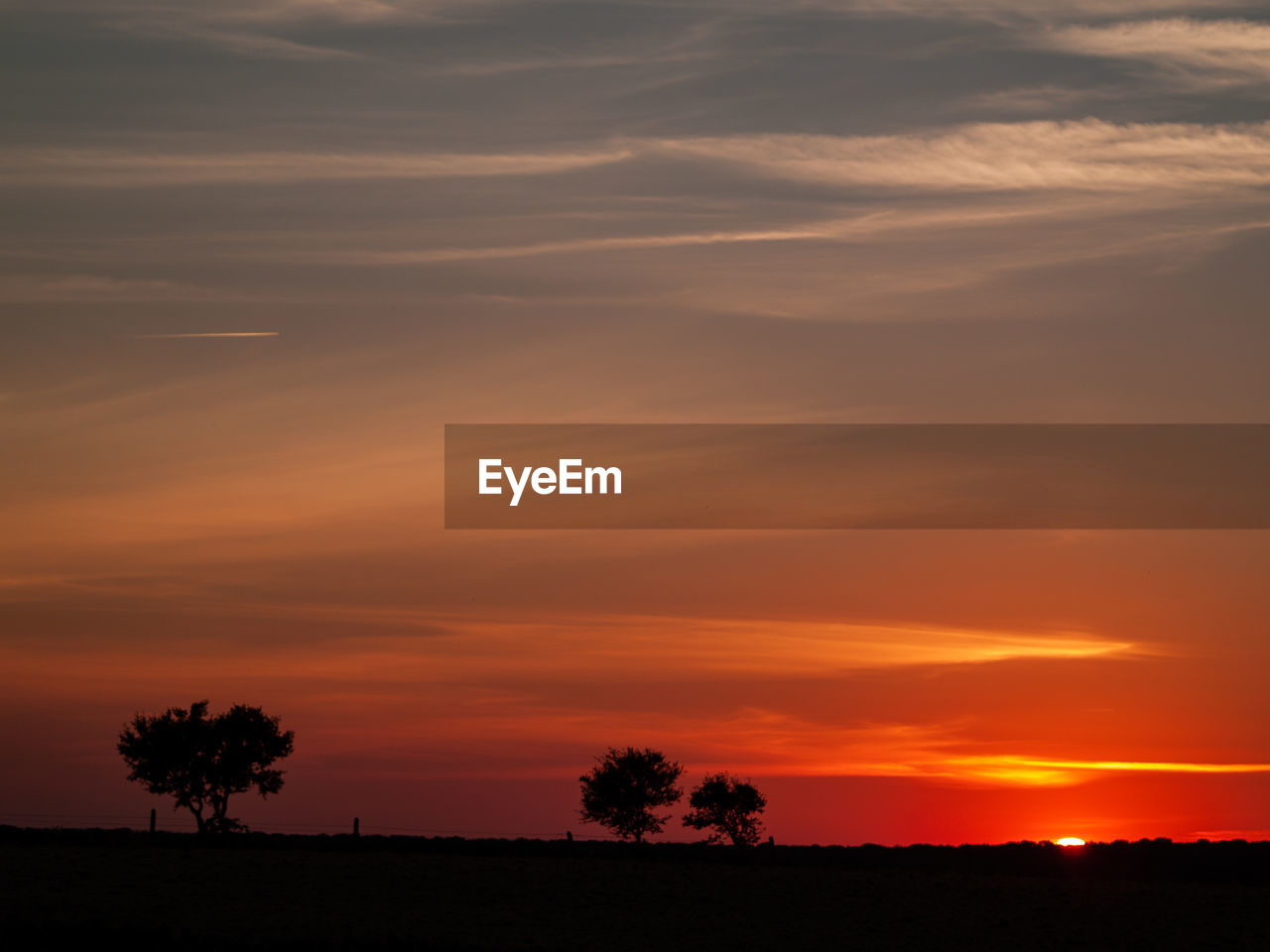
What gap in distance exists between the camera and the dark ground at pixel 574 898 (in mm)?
57875

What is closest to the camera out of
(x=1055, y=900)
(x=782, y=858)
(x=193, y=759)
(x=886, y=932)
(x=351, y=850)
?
(x=886, y=932)

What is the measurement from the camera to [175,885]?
63.8m

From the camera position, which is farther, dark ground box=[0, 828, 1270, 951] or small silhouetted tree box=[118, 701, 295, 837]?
small silhouetted tree box=[118, 701, 295, 837]

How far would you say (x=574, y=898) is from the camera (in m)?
66.8

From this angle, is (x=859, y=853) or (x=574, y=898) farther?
(x=859, y=853)

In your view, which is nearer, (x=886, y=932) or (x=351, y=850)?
(x=886, y=932)

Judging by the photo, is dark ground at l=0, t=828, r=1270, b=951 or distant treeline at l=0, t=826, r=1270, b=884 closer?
dark ground at l=0, t=828, r=1270, b=951

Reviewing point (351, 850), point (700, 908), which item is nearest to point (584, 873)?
point (700, 908)

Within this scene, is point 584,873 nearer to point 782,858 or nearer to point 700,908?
point 700,908

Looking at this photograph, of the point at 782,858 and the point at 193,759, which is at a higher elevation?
the point at 193,759

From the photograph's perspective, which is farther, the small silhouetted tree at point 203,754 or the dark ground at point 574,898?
the small silhouetted tree at point 203,754

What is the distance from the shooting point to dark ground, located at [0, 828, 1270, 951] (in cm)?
5788

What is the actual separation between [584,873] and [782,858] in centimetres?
1620

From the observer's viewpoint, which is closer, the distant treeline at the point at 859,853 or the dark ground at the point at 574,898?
the dark ground at the point at 574,898
